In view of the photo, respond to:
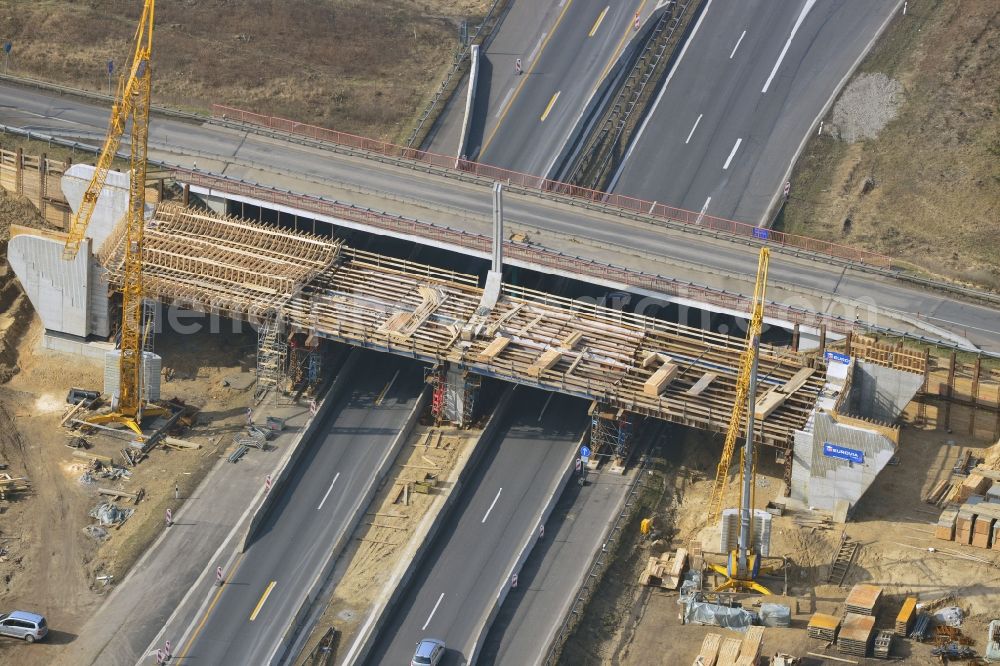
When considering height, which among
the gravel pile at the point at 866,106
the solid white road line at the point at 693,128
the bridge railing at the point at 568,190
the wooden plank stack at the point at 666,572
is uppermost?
the gravel pile at the point at 866,106

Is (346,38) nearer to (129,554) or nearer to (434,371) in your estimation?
(434,371)

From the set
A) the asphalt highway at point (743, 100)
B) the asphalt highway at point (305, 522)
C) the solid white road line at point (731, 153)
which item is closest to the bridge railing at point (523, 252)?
the asphalt highway at point (305, 522)

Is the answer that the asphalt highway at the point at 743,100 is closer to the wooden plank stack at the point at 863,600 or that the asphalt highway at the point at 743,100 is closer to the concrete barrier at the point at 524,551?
the concrete barrier at the point at 524,551

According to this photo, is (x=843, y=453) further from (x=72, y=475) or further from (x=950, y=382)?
(x=72, y=475)

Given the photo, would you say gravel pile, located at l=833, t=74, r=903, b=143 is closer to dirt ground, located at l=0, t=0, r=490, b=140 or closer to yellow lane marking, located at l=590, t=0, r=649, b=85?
yellow lane marking, located at l=590, t=0, r=649, b=85

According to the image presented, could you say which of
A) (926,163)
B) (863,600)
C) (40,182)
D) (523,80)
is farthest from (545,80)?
(863,600)

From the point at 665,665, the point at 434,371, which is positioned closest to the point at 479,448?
the point at 434,371
